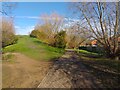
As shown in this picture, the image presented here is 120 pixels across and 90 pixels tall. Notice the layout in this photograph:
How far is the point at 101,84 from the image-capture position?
870 centimetres

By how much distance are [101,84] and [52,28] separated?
1804 inches

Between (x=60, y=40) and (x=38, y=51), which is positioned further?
(x=60, y=40)

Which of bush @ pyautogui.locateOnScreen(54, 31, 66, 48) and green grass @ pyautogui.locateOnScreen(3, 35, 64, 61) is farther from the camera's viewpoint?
bush @ pyautogui.locateOnScreen(54, 31, 66, 48)

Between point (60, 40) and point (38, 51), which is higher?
point (60, 40)

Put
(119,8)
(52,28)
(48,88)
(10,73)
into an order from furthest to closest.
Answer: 1. (52,28)
2. (119,8)
3. (10,73)
4. (48,88)

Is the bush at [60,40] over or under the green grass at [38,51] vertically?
over

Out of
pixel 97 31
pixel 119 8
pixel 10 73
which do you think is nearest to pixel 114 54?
pixel 97 31

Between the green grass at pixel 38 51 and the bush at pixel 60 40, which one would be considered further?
the bush at pixel 60 40

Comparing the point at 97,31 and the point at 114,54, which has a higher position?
the point at 97,31

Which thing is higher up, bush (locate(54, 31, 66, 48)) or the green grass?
bush (locate(54, 31, 66, 48))

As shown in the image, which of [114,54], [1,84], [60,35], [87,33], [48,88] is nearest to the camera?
[48,88]

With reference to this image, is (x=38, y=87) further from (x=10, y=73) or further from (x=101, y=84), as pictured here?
(x=10, y=73)

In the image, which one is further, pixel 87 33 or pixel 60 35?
pixel 60 35

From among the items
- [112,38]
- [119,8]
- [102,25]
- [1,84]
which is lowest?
[1,84]
